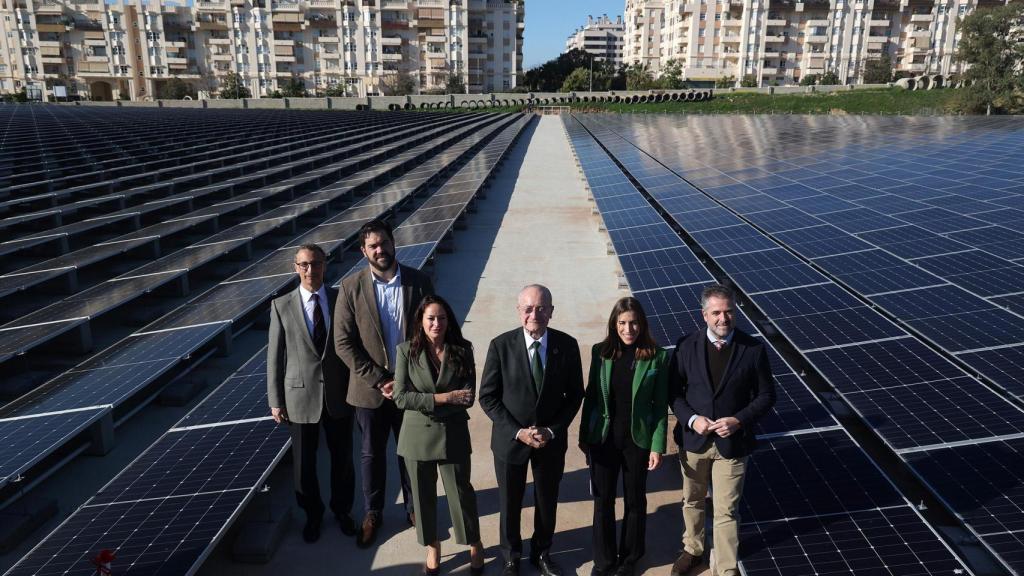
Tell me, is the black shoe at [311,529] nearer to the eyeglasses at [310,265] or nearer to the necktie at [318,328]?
the necktie at [318,328]

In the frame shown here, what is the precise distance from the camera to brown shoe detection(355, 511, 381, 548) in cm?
548

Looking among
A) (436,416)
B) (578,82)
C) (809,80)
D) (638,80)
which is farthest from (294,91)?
(436,416)

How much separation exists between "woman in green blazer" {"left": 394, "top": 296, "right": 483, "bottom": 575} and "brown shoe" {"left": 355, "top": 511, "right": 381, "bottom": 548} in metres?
0.64

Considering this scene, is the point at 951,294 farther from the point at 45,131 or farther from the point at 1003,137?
the point at 45,131

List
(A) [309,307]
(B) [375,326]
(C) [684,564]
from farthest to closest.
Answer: (A) [309,307]
(B) [375,326]
(C) [684,564]

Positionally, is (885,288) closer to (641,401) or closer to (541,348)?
(641,401)

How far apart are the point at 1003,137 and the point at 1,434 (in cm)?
2821

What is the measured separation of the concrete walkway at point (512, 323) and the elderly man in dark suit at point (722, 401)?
92 cm

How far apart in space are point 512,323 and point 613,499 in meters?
6.33

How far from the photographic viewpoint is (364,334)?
5.26 metres

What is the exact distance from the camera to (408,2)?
108750 mm

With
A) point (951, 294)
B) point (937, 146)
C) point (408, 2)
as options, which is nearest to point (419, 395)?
point (951, 294)

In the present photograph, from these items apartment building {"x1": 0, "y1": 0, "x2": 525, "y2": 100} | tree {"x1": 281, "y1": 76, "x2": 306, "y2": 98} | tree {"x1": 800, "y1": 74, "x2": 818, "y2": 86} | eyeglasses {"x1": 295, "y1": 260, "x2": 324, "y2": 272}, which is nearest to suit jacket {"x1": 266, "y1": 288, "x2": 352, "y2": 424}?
eyeglasses {"x1": 295, "y1": 260, "x2": 324, "y2": 272}

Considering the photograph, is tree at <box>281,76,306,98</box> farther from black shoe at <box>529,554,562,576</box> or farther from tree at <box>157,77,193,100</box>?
black shoe at <box>529,554,562,576</box>
